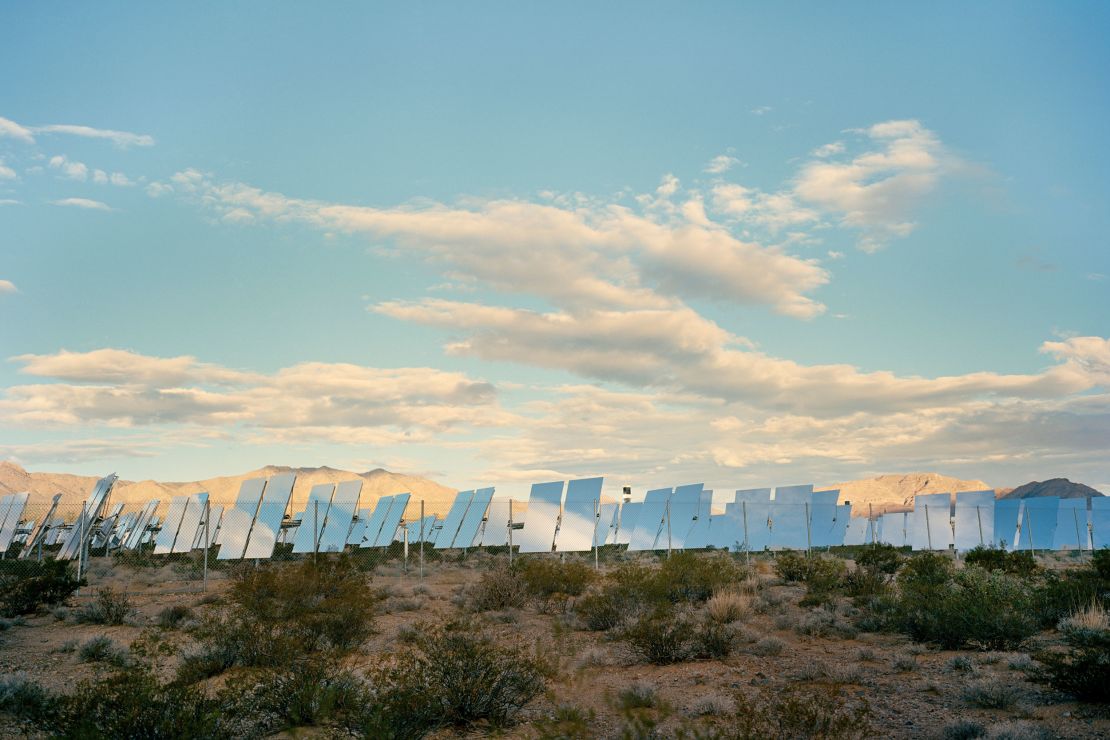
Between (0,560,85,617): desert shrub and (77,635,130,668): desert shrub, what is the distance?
24.9 feet

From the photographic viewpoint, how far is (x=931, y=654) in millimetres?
13531

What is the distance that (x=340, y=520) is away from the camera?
34.9m

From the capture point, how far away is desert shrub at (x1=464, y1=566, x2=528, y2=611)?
20250 mm

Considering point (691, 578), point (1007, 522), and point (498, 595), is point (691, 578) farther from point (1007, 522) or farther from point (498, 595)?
point (1007, 522)

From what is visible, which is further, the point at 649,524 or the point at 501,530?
the point at 649,524

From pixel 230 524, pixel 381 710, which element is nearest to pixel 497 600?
pixel 381 710

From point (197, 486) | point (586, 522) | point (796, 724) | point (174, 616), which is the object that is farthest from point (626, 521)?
point (197, 486)

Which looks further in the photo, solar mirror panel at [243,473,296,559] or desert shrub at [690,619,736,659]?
solar mirror panel at [243,473,296,559]

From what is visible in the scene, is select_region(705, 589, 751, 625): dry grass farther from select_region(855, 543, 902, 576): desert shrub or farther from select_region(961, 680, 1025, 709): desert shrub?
select_region(855, 543, 902, 576): desert shrub

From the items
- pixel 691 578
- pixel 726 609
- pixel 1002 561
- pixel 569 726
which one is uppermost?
pixel 1002 561

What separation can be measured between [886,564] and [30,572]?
2514cm

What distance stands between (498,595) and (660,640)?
7.74 meters

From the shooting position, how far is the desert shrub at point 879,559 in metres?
25.4

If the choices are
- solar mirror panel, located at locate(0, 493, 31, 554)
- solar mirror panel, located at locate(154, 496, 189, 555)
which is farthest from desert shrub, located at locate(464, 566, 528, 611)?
solar mirror panel, located at locate(0, 493, 31, 554)
